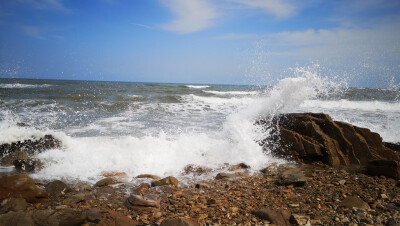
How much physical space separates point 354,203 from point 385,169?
1.69 meters

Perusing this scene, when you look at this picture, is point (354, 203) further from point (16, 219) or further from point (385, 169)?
point (16, 219)

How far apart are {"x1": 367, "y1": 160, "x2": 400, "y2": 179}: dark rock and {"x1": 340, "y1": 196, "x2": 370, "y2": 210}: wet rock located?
4.72 feet

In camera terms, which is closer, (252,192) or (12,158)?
(252,192)

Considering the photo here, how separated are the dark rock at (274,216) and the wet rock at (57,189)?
282 centimetres

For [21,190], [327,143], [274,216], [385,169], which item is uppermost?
[327,143]

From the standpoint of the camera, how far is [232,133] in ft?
19.1

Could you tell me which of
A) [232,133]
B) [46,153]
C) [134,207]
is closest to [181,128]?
[232,133]

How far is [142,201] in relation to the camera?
3045 mm

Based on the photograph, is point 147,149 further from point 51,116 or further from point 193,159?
point 51,116

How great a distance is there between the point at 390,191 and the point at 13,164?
22.3 feet

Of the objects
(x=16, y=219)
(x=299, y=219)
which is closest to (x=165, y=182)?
(x=16, y=219)

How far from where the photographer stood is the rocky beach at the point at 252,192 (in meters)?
Result: 2.60

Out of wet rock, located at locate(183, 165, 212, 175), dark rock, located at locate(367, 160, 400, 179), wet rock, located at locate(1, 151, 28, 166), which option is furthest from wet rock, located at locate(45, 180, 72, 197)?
dark rock, located at locate(367, 160, 400, 179)

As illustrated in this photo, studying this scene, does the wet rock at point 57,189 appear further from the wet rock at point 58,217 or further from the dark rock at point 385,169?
the dark rock at point 385,169
